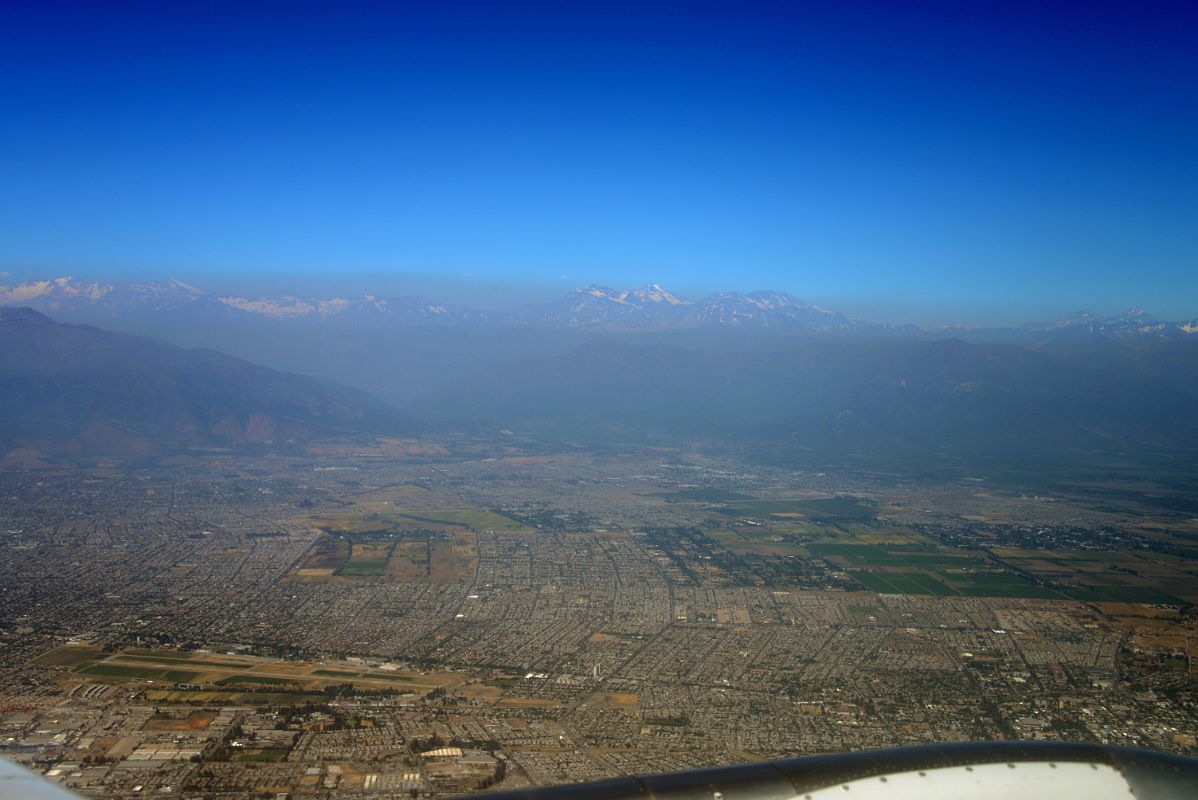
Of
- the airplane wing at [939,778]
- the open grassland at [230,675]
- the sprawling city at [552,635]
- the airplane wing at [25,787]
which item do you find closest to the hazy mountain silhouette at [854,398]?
the sprawling city at [552,635]

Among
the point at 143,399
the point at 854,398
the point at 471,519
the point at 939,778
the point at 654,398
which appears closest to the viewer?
the point at 939,778

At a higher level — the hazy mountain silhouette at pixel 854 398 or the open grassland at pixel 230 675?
the open grassland at pixel 230 675

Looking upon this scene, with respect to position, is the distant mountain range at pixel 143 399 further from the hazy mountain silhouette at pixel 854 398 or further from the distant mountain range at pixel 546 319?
the distant mountain range at pixel 546 319

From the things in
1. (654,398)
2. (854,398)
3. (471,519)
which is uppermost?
(471,519)

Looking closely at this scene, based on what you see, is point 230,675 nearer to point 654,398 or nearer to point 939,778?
point 939,778

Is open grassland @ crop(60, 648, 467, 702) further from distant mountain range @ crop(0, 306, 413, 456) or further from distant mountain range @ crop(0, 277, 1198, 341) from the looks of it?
distant mountain range @ crop(0, 277, 1198, 341)

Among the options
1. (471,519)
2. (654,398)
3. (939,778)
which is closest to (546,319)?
(654,398)

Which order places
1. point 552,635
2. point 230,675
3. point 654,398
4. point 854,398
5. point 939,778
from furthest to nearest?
point 654,398
point 854,398
point 552,635
point 230,675
point 939,778

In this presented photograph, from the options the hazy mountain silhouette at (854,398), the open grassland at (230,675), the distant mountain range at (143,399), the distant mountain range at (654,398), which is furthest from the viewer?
the hazy mountain silhouette at (854,398)
